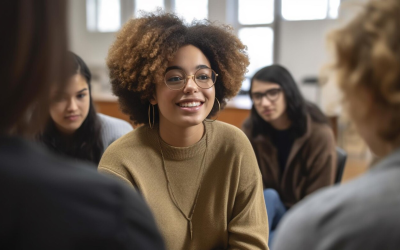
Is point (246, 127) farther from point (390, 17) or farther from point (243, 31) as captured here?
point (243, 31)

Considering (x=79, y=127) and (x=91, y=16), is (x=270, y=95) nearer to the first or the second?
(x=79, y=127)

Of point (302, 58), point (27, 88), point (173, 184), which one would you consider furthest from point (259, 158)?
point (302, 58)

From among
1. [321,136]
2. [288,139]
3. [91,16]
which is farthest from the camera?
[91,16]

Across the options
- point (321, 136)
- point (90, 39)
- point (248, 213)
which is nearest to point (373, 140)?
point (248, 213)

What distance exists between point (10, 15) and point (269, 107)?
211 cm

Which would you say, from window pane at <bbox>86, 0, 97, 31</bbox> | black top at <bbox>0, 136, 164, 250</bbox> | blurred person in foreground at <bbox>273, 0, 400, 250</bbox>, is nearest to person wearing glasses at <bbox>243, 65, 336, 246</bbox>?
blurred person in foreground at <bbox>273, 0, 400, 250</bbox>

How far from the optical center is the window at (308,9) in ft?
20.5

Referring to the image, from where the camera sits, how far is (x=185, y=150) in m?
1.58

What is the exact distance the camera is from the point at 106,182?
62 centimetres

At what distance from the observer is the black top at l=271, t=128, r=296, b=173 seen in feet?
8.70

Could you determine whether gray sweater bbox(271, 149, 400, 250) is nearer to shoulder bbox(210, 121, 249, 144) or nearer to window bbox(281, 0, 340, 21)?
shoulder bbox(210, 121, 249, 144)

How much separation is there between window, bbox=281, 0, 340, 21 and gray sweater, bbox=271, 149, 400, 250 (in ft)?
19.3

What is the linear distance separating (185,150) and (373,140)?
35.8 inches

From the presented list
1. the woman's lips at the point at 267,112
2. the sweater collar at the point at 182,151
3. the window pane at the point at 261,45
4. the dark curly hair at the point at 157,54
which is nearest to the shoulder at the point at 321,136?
the woman's lips at the point at 267,112
